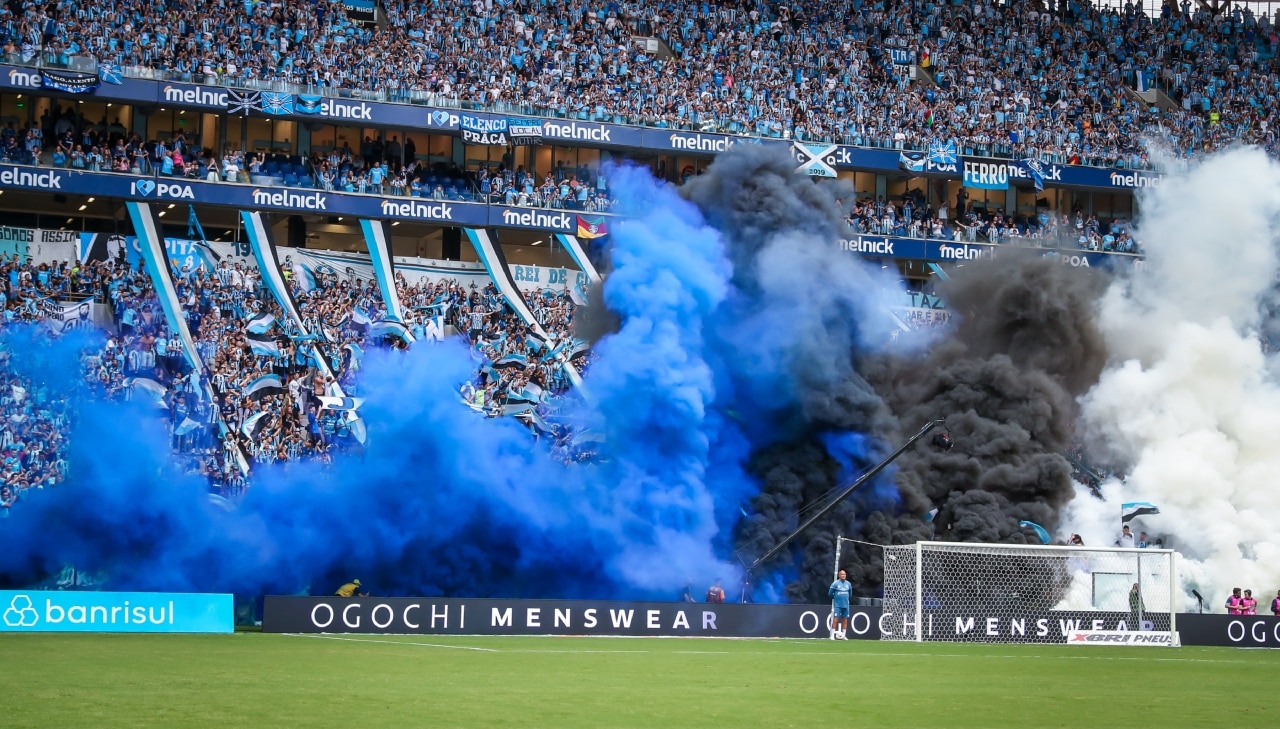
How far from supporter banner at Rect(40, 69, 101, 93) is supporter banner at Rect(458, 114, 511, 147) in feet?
42.2

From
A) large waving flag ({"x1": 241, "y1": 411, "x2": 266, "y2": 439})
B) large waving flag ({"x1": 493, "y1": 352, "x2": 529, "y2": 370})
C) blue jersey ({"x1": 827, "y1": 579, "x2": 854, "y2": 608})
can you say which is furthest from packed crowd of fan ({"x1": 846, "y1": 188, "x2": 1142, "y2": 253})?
blue jersey ({"x1": 827, "y1": 579, "x2": 854, "y2": 608})

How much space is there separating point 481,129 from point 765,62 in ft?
45.4

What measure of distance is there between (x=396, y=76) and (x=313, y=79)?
3175mm

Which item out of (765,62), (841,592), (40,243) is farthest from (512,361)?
(765,62)

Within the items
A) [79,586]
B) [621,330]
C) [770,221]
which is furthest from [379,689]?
[770,221]

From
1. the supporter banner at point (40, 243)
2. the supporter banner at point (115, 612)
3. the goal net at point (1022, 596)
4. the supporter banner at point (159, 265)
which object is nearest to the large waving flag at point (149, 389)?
the supporter banner at point (159, 265)

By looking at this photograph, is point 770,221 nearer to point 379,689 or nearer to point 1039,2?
point 379,689

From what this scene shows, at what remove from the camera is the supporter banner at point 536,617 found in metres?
34.1

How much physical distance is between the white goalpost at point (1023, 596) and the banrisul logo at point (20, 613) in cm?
1883

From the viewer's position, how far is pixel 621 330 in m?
42.6

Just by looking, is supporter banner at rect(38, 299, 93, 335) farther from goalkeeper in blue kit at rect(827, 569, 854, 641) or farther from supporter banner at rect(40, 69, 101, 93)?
goalkeeper in blue kit at rect(827, 569, 854, 641)

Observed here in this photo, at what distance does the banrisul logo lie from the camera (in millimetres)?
31953

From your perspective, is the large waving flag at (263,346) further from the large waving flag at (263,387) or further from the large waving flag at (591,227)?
the large waving flag at (591,227)

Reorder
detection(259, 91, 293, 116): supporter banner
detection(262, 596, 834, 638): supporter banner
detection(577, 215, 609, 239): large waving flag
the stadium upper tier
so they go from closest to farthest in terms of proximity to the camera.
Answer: detection(262, 596, 834, 638): supporter banner → detection(259, 91, 293, 116): supporter banner → the stadium upper tier → detection(577, 215, 609, 239): large waving flag
